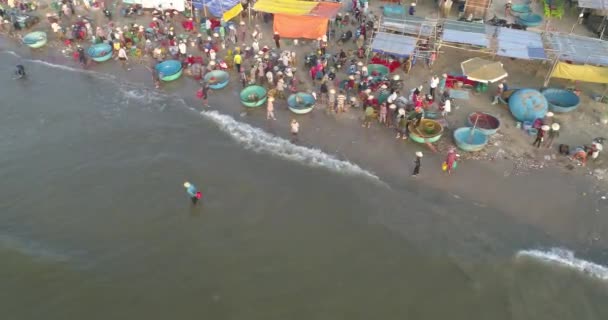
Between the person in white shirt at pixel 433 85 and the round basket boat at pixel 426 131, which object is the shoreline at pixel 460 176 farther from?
the person in white shirt at pixel 433 85

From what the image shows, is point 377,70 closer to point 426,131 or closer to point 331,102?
point 331,102

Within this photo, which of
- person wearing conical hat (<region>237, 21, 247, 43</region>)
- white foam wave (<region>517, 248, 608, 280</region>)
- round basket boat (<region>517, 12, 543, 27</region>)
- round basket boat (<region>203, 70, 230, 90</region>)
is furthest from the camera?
person wearing conical hat (<region>237, 21, 247, 43</region>)

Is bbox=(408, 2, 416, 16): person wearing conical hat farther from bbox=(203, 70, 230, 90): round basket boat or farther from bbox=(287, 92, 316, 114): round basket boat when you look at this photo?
bbox=(203, 70, 230, 90): round basket boat

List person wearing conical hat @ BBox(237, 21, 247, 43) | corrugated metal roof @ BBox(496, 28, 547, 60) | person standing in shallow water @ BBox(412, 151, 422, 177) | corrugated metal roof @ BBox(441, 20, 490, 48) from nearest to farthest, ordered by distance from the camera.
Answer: person standing in shallow water @ BBox(412, 151, 422, 177)
corrugated metal roof @ BBox(496, 28, 547, 60)
corrugated metal roof @ BBox(441, 20, 490, 48)
person wearing conical hat @ BBox(237, 21, 247, 43)

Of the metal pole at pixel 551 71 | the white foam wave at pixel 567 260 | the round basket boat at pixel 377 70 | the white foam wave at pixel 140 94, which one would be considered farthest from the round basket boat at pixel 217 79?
the metal pole at pixel 551 71

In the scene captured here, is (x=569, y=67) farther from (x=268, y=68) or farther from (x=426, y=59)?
(x=268, y=68)

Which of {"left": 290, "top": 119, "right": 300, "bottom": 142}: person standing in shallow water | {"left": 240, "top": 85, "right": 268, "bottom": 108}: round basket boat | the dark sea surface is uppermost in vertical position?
{"left": 240, "top": 85, "right": 268, "bottom": 108}: round basket boat

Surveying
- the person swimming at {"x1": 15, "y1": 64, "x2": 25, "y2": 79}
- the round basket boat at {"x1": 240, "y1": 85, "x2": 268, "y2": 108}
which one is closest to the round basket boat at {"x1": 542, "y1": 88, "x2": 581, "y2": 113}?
the round basket boat at {"x1": 240, "y1": 85, "x2": 268, "y2": 108}
